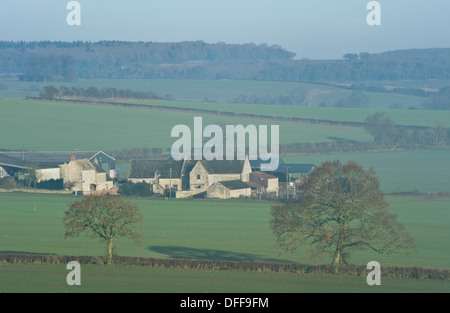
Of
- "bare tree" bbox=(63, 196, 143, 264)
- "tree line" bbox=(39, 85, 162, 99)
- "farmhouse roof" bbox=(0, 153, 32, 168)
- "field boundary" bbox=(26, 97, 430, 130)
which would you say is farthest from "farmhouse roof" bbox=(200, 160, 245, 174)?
"tree line" bbox=(39, 85, 162, 99)

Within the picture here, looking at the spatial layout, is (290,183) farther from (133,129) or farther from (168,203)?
(133,129)

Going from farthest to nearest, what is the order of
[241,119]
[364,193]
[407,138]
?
[241,119]
[407,138]
[364,193]

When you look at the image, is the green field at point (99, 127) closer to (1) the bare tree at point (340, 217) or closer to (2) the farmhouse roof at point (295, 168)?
(2) the farmhouse roof at point (295, 168)

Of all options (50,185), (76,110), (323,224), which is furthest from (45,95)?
(323,224)

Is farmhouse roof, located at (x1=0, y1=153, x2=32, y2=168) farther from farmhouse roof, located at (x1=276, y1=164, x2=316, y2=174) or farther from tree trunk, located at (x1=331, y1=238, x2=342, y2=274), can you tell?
tree trunk, located at (x1=331, y1=238, x2=342, y2=274)

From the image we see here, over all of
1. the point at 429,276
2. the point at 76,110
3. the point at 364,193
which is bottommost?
the point at 429,276

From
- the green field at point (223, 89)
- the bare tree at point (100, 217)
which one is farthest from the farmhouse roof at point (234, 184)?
the green field at point (223, 89)
